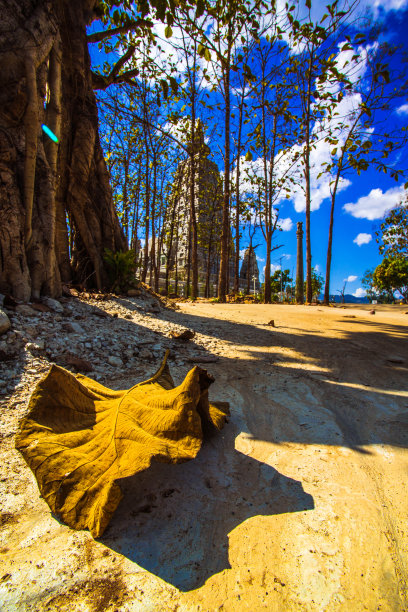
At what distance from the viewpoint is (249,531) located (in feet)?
3.71

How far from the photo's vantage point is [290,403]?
2.30 m

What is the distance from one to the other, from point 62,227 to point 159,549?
6.42 m

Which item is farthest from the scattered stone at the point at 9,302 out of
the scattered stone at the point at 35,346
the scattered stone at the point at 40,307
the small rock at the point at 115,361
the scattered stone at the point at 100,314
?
the small rock at the point at 115,361

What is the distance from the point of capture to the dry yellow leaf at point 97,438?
115cm

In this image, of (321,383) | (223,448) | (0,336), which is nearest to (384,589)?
(223,448)

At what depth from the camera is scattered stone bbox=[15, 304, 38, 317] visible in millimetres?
3494

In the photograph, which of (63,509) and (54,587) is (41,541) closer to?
(63,509)

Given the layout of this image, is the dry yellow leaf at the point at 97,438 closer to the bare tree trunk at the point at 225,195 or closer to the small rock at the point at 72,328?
the small rock at the point at 72,328

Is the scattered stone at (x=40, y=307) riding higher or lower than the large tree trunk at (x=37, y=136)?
lower

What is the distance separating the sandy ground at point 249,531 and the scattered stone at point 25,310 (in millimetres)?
2167

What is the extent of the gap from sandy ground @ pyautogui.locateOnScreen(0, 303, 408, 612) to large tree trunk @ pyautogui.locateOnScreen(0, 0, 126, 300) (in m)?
3.19

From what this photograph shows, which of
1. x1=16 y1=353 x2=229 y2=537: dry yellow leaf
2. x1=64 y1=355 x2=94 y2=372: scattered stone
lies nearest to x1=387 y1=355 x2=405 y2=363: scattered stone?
x1=16 y1=353 x2=229 y2=537: dry yellow leaf

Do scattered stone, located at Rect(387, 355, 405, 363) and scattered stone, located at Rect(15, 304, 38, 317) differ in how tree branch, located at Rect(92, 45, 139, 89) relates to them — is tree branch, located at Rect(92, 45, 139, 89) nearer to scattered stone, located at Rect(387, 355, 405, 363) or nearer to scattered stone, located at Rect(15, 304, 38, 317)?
scattered stone, located at Rect(15, 304, 38, 317)

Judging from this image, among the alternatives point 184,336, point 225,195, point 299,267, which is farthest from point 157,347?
point 299,267
